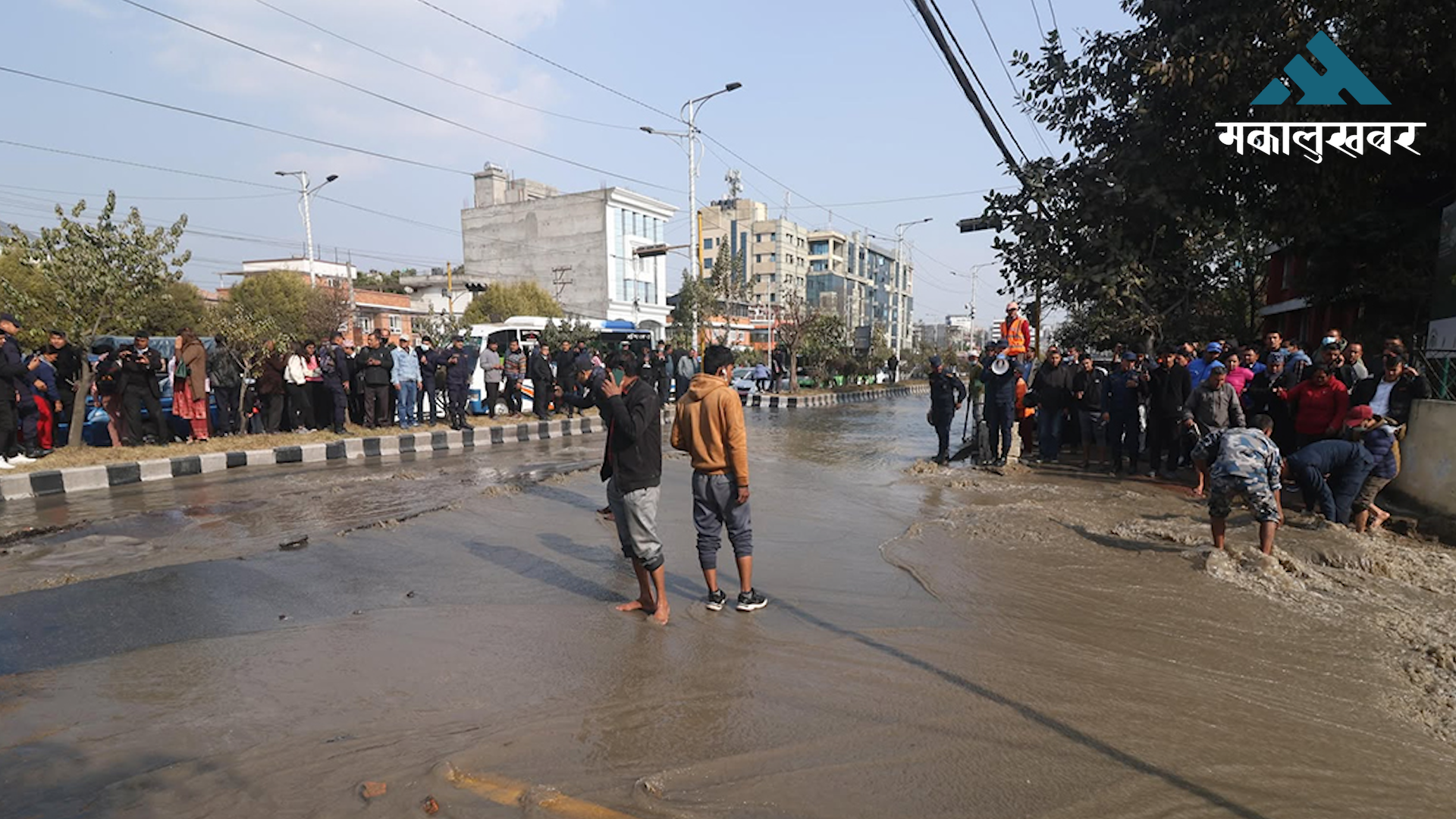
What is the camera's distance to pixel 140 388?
439 inches

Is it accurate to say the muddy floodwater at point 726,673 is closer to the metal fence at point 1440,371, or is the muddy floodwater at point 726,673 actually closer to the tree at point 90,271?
the metal fence at point 1440,371

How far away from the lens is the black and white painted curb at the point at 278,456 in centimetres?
909

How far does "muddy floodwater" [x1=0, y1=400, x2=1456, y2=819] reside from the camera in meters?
2.92

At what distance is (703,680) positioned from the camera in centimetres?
390

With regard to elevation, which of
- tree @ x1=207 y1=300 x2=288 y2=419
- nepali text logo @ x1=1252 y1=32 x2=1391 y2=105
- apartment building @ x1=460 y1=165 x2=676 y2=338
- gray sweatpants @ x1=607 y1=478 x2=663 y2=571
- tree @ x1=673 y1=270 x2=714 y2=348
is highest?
apartment building @ x1=460 y1=165 x2=676 y2=338

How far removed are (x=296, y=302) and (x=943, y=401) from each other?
38.8m

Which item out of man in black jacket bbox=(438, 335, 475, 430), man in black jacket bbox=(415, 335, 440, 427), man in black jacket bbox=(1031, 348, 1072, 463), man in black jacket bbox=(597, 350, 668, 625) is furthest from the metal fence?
man in black jacket bbox=(415, 335, 440, 427)

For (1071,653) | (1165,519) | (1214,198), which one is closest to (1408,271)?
(1214,198)

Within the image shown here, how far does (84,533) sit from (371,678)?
16.3ft

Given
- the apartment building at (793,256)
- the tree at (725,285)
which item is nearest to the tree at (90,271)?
the tree at (725,285)

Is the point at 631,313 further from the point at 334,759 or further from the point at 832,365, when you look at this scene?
the point at 334,759

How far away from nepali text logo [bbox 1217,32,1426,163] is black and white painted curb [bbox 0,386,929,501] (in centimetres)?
1242

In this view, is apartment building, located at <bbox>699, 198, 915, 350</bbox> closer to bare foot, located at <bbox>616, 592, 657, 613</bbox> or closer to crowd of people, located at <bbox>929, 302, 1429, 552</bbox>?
crowd of people, located at <bbox>929, 302, 1429, 552</bbox>

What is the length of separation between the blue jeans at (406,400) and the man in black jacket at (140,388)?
3667 millimetres
